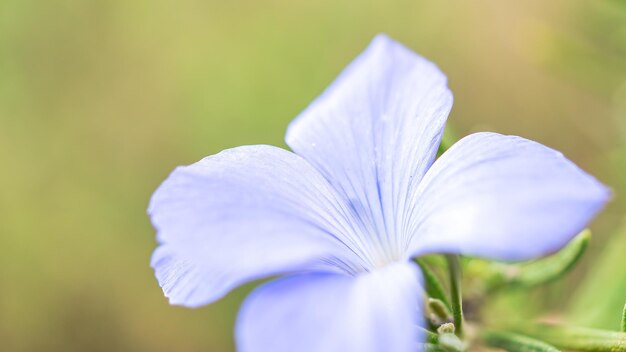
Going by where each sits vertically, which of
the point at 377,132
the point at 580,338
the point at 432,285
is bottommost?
the point at 580,338

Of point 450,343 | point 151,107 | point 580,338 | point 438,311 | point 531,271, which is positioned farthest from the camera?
point 151,107

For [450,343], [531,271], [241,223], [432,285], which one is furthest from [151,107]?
[450,343]

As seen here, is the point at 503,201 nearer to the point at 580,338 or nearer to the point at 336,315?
the point at 336,315

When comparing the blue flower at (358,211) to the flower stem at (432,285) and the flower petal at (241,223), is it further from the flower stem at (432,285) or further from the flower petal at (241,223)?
the flower stem at (432,285)

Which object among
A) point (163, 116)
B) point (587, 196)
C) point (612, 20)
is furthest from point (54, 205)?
point (587, 196)

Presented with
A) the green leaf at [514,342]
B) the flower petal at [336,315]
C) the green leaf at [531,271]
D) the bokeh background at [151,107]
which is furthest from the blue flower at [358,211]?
the bokeh background at [151,107]

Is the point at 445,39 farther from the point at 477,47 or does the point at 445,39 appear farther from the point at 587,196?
the point at 587,196
